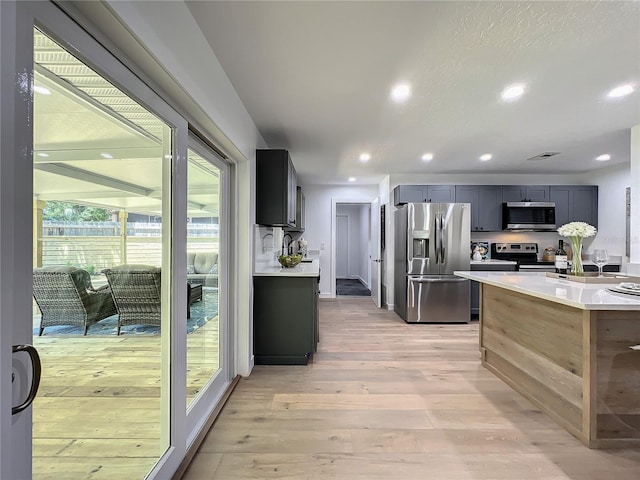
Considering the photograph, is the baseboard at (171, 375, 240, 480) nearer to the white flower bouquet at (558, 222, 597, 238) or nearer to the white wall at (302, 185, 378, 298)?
the white flower bouquet at (558, 222, 597, 238)

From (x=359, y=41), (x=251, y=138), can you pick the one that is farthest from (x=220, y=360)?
(x=359, y=41)

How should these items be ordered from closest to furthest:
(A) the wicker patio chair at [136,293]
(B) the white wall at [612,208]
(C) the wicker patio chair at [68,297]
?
(C) the wicker patio chair at [68,297], (A) the wicker patio chair at [136,293], (B) the white wall at [612,208]

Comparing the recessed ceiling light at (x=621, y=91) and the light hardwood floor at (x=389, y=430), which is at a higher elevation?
the recessed ceiling light at (x=621, y=91)

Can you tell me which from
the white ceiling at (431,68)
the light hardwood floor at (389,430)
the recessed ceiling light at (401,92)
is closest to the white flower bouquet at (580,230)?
the white ceiling at (431,68)

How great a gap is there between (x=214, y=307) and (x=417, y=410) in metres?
1.74

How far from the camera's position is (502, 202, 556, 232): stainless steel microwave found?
4.96m

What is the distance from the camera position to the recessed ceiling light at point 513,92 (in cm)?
229

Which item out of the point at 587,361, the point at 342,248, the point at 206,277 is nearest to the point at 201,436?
the point at 206,277

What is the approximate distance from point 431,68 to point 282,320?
8.16 ft

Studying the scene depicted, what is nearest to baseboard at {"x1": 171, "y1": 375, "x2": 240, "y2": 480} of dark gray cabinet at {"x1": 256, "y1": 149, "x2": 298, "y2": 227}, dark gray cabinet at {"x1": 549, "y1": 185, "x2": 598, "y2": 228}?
dark gray cabinet at {"x1": 256, "y1": 149, "x2": 298, "y2": 227}

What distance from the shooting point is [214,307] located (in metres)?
2.47

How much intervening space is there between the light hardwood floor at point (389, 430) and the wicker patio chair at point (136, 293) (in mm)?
917

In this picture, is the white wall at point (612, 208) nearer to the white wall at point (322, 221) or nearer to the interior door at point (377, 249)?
the interior door at point (377, 249)

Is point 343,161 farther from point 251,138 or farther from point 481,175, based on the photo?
point 481,175
